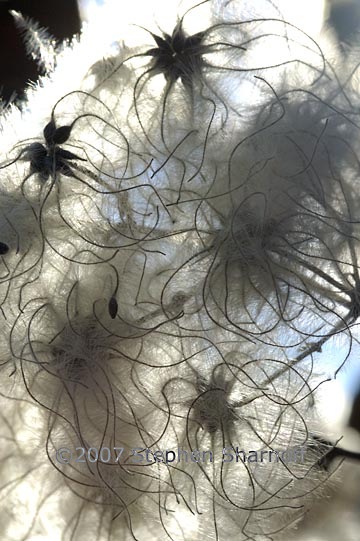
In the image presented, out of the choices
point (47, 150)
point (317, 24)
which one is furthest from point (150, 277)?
point (317, 24)

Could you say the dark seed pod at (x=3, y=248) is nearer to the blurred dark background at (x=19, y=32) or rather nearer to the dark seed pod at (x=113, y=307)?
the dark seed pod at (x=113, y=307)

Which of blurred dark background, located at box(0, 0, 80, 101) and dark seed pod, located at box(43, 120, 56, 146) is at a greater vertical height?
blurred dark background, located at box(0, 0, 80, 101)


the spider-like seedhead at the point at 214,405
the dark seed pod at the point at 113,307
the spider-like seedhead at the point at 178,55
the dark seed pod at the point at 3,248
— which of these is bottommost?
the spider-like seedhead at the point at 214,405

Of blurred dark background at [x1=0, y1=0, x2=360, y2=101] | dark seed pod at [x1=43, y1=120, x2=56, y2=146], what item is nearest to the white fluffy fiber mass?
dark seed pod at [x1=43, y1=120, x2=56, y2=146]

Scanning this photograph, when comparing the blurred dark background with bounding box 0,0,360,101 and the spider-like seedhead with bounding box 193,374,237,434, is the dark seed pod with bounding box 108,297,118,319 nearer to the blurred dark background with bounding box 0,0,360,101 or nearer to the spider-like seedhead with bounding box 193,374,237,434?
the spider-like seedhead with bounding box 193,374,237,434

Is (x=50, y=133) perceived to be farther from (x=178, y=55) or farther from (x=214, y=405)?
(x=214, y=405)

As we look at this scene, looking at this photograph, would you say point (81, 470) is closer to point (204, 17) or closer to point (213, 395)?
point (213, 395)

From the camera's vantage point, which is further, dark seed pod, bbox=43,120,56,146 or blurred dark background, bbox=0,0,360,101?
blurred dark background, bbox=0,0,360,101

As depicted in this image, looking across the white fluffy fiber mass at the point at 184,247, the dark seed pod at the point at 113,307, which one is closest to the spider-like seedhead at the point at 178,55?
the white fluffy fiber mass at the point at 184,247
